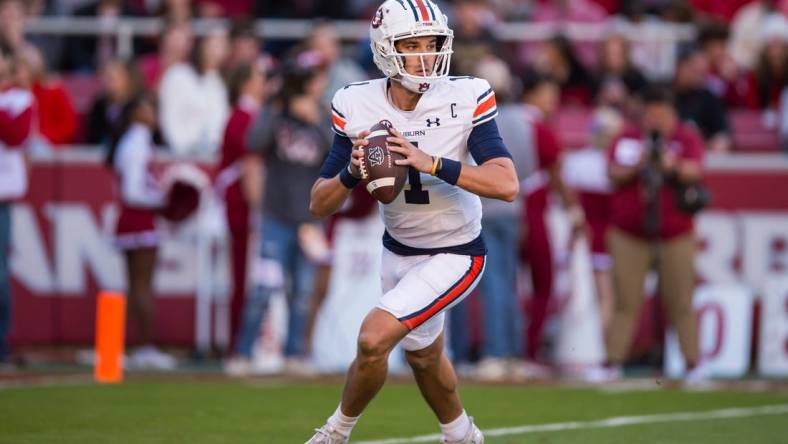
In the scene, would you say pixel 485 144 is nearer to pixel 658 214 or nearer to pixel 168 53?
pixel 658 214

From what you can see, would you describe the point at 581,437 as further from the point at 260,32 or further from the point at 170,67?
the point at 260,32

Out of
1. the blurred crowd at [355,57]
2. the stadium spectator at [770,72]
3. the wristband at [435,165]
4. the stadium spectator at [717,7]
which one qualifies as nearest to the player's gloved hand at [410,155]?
the wristband at [435,165]

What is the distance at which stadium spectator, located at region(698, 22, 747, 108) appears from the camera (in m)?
15.0

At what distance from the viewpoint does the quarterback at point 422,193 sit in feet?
22.2

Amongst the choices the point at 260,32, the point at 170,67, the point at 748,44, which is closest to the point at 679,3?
the point at 748,44

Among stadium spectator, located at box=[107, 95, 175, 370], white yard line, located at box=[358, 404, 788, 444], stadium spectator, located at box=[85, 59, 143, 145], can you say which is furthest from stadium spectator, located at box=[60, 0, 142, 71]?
white yard line, located at box=[358, 404, 788, 444]

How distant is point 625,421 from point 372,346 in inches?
124

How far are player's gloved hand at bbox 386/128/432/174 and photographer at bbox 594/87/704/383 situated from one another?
5.74m

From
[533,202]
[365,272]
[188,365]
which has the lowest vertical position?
[188,365]

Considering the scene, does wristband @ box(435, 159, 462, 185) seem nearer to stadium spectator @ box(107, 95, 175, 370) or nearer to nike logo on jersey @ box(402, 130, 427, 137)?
nike logo on jersey @ box(402, 130, 427, 137)

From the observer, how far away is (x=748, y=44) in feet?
52.3

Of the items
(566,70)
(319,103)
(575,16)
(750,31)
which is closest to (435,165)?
(319,103)

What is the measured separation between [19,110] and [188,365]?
9.05 ft

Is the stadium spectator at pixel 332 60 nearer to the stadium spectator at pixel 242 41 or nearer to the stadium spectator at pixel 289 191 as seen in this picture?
the stadium spectator at pixel 242 41
